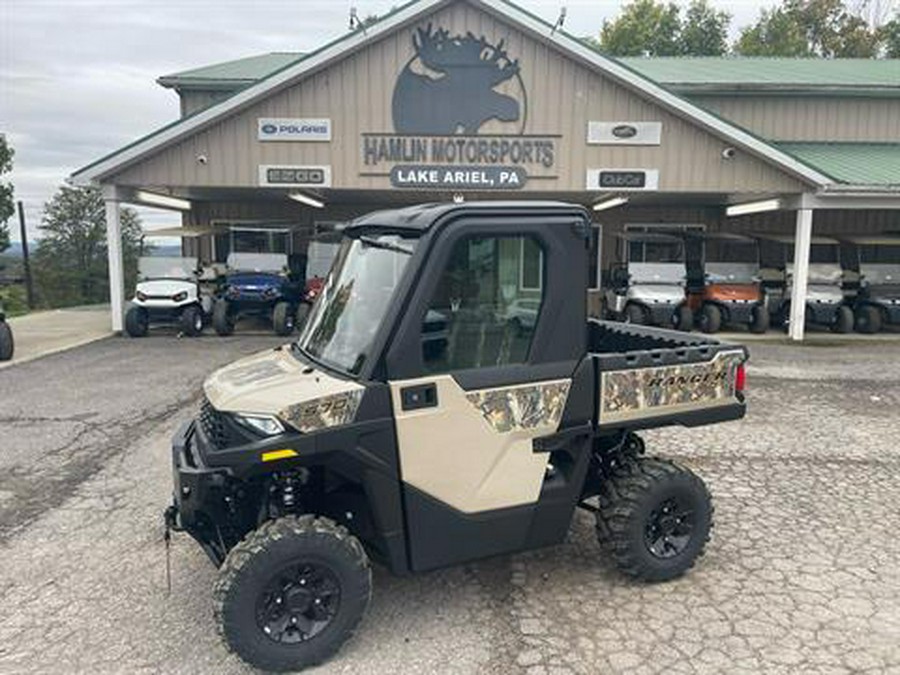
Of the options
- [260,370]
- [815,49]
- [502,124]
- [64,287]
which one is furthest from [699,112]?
[64,287]

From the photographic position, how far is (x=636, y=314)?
1493 cm

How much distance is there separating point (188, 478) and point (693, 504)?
2878 mm

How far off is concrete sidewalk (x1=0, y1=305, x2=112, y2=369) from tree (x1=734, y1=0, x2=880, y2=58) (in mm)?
36306

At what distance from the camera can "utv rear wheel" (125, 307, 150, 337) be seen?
45.9 feet

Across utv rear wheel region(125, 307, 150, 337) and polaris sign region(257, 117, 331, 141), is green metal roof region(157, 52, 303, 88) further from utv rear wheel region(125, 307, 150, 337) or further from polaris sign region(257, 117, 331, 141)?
utv rear wheel region(125, 307, 150, 337)

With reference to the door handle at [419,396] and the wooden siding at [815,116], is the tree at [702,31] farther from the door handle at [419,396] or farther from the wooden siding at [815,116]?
the door handle at [419,396]

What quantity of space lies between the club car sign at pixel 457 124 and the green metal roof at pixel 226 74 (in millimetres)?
5790

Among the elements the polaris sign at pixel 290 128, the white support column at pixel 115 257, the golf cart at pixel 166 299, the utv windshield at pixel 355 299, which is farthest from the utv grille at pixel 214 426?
the white support column at pixel 115 257

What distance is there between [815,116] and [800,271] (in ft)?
23.1

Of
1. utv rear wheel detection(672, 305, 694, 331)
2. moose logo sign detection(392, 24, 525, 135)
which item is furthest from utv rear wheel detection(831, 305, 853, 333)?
moose logo sign detection(392, 24, 525, 135)

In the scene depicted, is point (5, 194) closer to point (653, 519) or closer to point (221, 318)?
point (221, 318)

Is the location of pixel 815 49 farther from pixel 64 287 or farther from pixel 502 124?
pixel 64 287

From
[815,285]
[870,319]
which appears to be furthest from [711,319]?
[870,319]

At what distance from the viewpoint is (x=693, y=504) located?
3.97 metres
